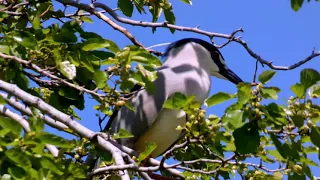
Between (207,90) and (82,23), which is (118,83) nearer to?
(82,23)

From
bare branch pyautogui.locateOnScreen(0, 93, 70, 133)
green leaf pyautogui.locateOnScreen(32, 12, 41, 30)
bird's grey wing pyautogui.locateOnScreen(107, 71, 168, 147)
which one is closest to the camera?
bare branch pyautogui.locateOnScreen(0, 93, 70, 133)

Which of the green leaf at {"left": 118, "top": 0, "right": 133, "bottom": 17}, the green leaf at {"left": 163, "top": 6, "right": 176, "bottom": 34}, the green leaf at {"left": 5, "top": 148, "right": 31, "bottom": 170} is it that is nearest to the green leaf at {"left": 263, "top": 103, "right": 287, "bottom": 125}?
the green leaf at {"left": 5, "top": 148, "right": 31, "bottom": 170}

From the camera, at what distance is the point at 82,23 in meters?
4.60

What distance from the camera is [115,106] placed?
3.50 meters

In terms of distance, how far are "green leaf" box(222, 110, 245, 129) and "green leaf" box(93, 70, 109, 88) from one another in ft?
2.19

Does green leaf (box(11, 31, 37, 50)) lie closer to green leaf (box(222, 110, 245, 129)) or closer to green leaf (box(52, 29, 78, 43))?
green leaf (box(52, 29, 78, 43))

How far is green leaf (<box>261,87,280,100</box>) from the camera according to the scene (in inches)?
120

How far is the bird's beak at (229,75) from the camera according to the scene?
5.45 meters

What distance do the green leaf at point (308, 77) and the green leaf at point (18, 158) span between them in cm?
116

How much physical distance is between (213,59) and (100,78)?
201 centimetres

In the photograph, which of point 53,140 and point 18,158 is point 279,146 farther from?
point 18,158

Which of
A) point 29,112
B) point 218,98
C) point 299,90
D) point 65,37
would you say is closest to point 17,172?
point 29,112

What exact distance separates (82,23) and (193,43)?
1.18 meters

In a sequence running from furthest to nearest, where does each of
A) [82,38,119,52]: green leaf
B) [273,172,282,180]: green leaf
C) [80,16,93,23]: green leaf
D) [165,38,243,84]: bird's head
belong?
1. [165,38,243,84]: bird's head
2. [80,16,93,23]: green leaf
3. [82,38,119,52]: green leaf
4. [273,172,282,180]: green leaf
